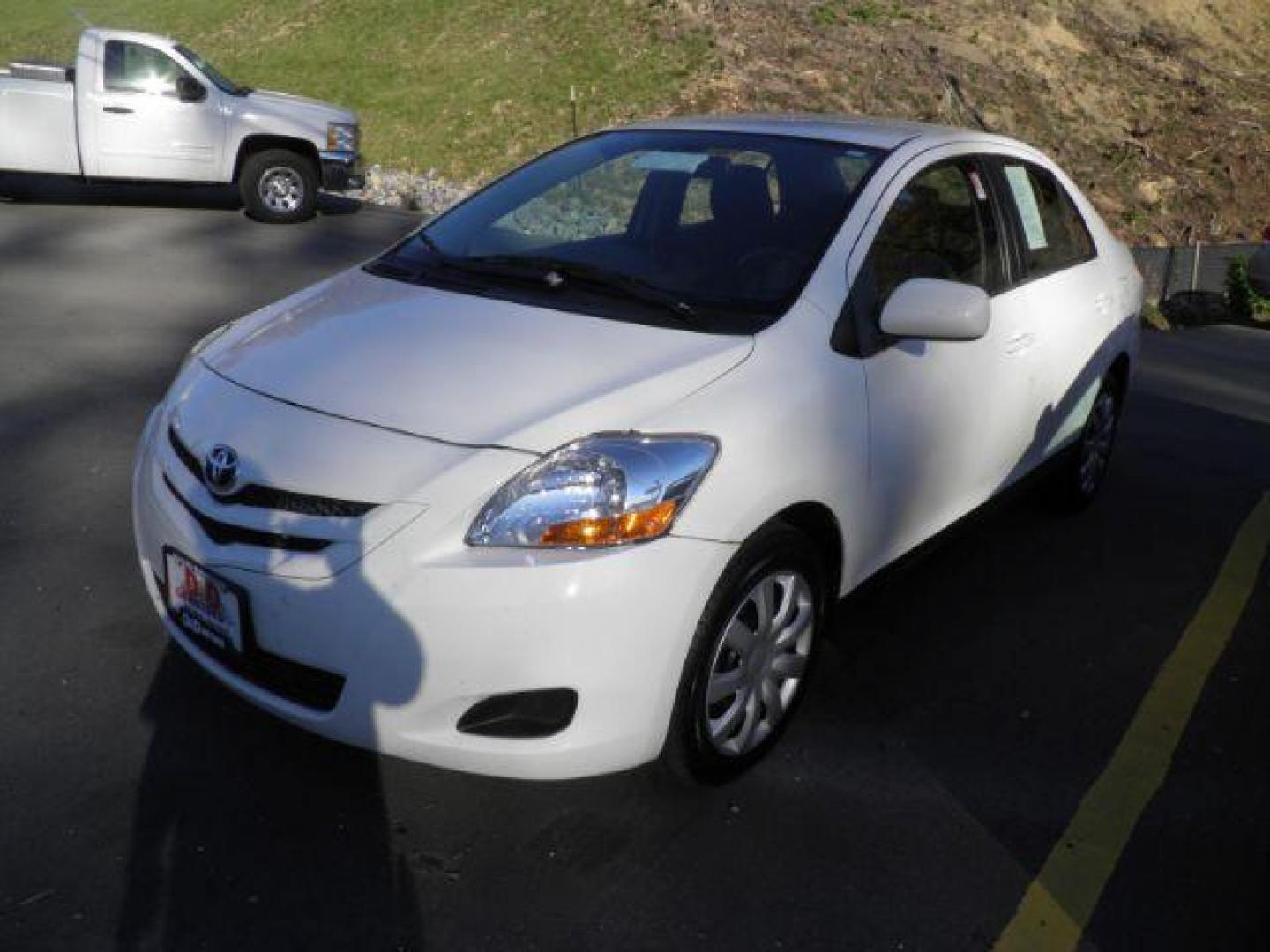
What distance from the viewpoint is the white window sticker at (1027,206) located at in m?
4.34

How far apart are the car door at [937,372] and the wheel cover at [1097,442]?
3.04ft

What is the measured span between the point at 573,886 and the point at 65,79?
36.8 ft

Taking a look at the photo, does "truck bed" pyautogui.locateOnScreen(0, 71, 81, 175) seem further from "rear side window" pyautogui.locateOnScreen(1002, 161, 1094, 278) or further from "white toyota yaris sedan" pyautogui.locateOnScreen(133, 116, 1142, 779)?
"rear side window" pyautogui.locateOnScreen(1002, 161, 1094, 278)

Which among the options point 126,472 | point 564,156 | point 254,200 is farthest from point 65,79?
point 564,156

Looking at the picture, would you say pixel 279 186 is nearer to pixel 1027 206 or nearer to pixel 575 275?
pixel 1027 206

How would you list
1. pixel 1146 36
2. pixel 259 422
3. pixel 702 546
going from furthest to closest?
pixel 1146 36
pixel 259 422
pixel 702 546

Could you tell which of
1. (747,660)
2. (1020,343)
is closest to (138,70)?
(1020,343)

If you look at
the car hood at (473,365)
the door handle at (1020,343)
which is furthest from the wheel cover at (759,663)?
the door handle at (1020,343)

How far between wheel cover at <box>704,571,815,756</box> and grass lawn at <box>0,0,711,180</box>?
44.6 feet

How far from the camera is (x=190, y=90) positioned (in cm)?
1166

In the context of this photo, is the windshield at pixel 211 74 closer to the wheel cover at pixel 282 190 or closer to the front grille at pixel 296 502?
the wheel cover at pixel 282 190

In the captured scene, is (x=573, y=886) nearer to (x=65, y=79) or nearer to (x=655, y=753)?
(x=655, y=753)

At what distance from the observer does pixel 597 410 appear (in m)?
2.76

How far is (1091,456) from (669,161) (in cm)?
239
